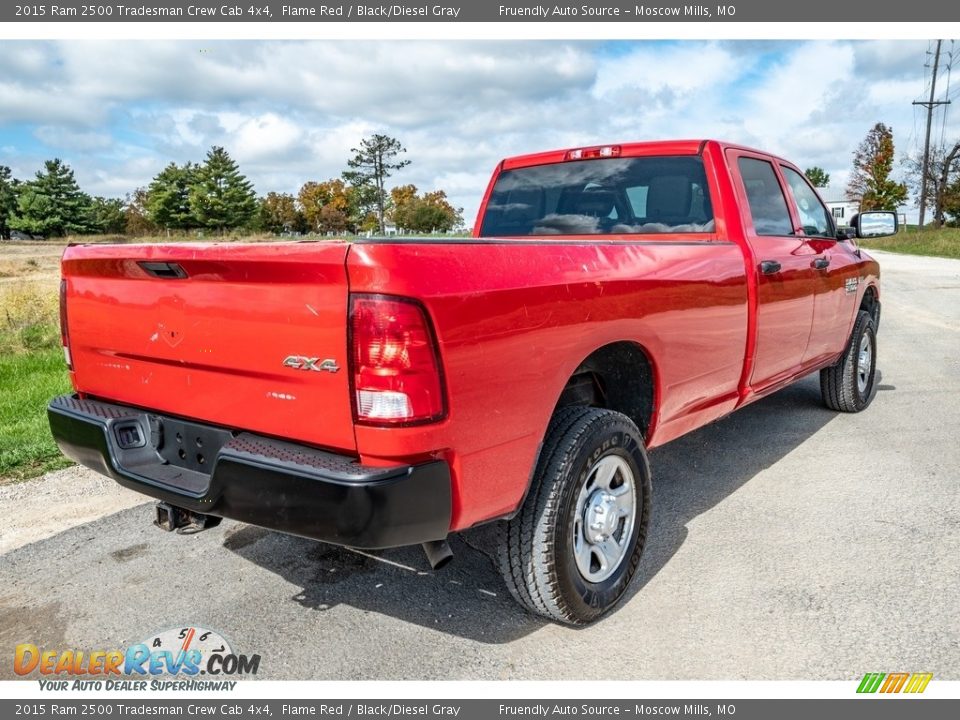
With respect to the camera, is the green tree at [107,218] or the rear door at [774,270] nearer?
the rear door at [774,270]

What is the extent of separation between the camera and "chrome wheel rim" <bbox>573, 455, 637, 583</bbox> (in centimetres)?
285

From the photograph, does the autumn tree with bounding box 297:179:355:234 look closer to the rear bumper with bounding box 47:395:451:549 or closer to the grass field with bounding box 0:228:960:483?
the grass field with bounding box 0:228:960:483

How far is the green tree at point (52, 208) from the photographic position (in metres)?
83.6

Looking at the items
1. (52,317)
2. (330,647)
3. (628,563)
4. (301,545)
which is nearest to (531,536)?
(628,563)

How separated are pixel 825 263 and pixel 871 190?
7482cm

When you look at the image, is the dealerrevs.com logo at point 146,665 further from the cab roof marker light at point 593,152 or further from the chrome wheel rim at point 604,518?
the cab roof marker light at point 593,152

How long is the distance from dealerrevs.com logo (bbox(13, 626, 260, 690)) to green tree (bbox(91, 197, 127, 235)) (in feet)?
298

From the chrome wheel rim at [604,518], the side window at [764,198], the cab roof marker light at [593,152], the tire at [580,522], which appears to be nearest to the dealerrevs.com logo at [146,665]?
the tire at [580,522]

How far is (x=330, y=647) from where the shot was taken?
2725mm

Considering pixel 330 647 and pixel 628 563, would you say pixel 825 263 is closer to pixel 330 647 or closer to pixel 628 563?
pixel 628 563

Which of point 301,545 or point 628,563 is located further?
point 301,545

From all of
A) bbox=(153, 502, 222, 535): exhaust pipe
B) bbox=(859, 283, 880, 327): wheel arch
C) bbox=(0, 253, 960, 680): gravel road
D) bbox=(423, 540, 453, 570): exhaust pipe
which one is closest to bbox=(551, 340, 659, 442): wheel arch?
bbox=(0, 253, 960, 680): gravel road

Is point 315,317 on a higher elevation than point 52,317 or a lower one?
higher

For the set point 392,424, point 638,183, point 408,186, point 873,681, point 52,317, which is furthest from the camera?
point 408,186
